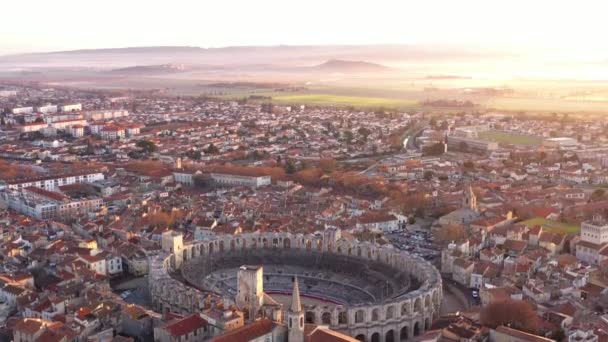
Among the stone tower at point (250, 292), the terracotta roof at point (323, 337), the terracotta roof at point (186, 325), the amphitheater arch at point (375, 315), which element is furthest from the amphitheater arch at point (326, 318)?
the terracotta roof at point (186, 325)

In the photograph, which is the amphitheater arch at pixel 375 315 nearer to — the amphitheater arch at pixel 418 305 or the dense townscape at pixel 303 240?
the dense townscape at pixel 303 240

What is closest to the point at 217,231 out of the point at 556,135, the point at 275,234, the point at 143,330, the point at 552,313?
the point at 275,234

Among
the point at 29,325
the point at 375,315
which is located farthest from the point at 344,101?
the point at 29,325

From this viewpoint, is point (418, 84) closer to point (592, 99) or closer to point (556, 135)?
point (592, 99)

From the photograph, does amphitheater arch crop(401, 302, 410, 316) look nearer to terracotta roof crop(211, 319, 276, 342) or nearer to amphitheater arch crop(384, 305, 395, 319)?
amphitheater arch crop(384, 305, 395, 319)

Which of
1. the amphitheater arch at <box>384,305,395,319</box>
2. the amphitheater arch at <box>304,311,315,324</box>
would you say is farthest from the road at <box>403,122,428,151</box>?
the amphitheater arch at <box>304,311,315,324</box>

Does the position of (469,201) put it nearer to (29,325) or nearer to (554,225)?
(554,225)
